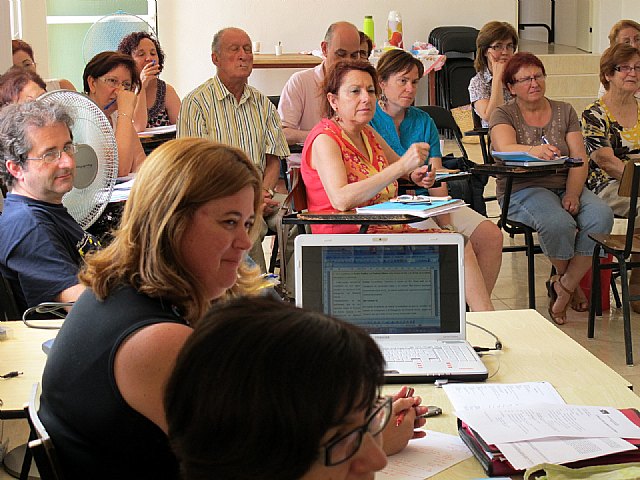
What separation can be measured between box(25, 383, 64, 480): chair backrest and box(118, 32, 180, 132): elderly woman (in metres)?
3.66

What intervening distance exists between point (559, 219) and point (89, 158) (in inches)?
96.9

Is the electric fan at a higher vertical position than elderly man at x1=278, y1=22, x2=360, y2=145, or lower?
higher

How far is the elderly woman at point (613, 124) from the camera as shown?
200 inches

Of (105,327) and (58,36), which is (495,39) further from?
(105,327)

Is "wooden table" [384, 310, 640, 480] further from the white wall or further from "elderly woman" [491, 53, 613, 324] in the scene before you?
the white wall

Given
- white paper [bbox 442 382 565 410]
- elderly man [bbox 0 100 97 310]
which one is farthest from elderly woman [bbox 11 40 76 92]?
white paper [bbox 442 382 565 410]

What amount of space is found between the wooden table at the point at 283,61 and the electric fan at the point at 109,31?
10.1ft

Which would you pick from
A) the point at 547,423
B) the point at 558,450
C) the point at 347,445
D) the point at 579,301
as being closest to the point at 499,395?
the point at 547,423

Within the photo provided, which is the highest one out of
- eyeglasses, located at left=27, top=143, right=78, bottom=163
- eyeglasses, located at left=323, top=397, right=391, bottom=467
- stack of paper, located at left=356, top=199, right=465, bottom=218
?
eyeglasses, located at left=27, top=143, right=78, bottom=163

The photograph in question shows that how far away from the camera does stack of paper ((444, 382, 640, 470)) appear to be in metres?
1.67

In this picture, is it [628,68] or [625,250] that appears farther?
[628,68]

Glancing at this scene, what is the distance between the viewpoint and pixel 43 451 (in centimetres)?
145

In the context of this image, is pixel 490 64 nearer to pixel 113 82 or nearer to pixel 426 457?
pixel 113 82

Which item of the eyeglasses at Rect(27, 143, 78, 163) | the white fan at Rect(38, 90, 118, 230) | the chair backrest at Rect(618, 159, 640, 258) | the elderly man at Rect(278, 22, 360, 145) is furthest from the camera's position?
the elderly man at Rect(278, 22, 360, 145)
